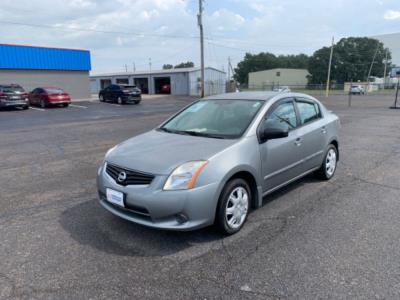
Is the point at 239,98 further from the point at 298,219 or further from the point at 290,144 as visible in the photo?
the point at 298,219

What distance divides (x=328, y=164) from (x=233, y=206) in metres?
2.78

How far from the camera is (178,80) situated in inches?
1746

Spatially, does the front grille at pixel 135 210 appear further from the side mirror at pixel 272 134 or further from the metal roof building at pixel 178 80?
the metal roof building at pixel 178 80

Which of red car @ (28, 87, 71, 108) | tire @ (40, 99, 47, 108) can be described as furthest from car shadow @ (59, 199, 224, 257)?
tire @ (40, 99, 47, 108)

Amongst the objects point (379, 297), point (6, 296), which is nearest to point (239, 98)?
point (379, 297)

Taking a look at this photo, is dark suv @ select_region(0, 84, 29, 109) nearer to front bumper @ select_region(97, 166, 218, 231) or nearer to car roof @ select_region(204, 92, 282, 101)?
car roof @ select_region(204, 92, 282, 101)

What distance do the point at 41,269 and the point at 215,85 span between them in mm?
44021

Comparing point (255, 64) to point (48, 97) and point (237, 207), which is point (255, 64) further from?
point (237, 207)

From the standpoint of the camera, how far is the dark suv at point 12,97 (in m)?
21.6

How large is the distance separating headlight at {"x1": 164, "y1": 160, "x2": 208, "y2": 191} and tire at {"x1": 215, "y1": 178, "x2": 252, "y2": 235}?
1.36ft

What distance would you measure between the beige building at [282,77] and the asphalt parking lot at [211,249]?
88074 millimetres

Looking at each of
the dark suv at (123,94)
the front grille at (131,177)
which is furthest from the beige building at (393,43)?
the front grille at (131,177)

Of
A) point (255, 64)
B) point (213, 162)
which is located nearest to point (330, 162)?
point (213, 162)

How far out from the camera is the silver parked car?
3275 millimetres
